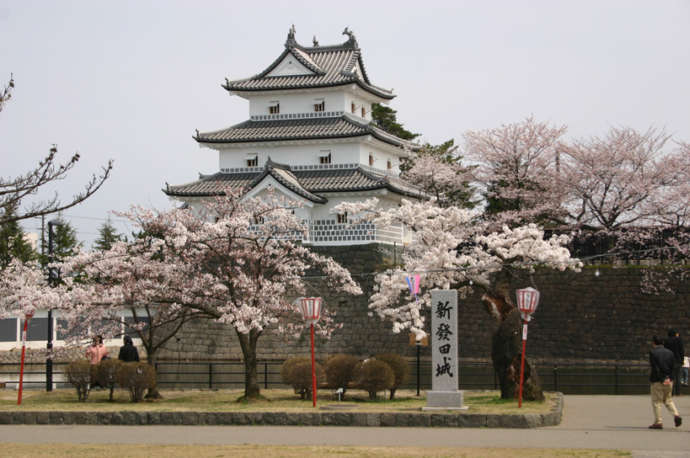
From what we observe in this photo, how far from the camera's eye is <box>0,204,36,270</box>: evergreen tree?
137 ft

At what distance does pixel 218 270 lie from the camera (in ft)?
69.9

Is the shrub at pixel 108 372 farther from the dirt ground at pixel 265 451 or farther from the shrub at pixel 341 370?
the dirt ground at pixel 265 451

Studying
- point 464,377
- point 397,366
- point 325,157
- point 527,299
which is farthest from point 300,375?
point 325,157

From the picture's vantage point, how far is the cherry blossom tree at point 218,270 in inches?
813

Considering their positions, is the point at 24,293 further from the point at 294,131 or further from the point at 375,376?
the point at 294,131

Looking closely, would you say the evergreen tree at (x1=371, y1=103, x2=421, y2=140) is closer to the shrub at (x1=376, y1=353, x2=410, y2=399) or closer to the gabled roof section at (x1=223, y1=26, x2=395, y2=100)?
the gabled roof section at (x1=223, y1=26, x2=395, y2=100)

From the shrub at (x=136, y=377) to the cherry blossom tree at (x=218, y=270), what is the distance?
159 centimetres

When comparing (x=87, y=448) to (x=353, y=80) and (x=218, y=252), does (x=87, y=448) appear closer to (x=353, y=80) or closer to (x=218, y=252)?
(x=218, y=252)

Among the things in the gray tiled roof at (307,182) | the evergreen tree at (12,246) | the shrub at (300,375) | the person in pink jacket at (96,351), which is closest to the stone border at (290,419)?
the shrub at (300,375)

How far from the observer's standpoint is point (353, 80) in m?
40.8

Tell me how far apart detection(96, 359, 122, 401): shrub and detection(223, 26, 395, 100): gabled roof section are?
909 inches

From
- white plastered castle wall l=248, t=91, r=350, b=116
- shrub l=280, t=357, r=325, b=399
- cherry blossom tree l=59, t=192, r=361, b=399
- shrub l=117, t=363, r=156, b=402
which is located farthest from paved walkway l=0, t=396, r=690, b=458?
white plastered castle wall l=248, t=91, r=350, b=116

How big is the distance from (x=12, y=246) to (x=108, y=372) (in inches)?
1172

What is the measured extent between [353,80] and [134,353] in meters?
22.1
